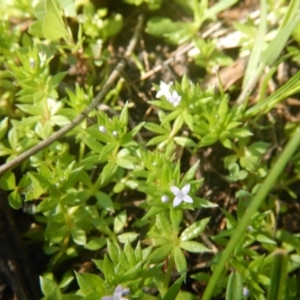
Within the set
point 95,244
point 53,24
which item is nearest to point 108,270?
point 95,244

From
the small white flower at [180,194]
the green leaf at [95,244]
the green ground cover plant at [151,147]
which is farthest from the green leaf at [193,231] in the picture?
the green leaf at [95,244]

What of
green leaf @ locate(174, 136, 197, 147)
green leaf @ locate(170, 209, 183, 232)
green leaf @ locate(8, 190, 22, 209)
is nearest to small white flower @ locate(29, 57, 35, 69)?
green leaf @ locate(8, 190, 22, 209)

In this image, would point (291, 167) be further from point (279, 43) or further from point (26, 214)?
point (26, 214)

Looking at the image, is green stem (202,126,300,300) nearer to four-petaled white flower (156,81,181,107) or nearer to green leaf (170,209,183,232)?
green leaf (170,209,183,232)

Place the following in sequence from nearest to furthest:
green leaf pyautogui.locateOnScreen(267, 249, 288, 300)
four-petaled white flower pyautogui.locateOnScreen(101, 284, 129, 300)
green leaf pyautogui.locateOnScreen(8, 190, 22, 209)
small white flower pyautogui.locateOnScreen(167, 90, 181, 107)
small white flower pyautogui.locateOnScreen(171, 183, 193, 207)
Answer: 1. green leaf pyautogui.locateOnScreen(267, 249, 288, 300)
2. four-petaled white flower pyautogui.locateOnScreen(101, 284, 129, 300)
3. small white flower pyautogui.locateOnScreen(171, 183, 193, 207)
4. green leaf pyautogui.locateOnScreen(8, 190, 22, 209)
5. small white flower pyautogui.locateOnScreen(167, 90, 181, 107)

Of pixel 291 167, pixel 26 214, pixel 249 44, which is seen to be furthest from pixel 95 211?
pixel 249 44

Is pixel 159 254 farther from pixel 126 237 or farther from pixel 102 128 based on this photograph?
pixel 102 128
